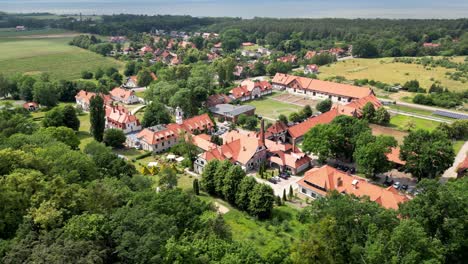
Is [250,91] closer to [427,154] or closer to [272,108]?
[272,108]

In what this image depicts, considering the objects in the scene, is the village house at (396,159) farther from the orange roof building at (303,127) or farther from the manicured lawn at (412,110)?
the manicured lawn at (412,110)

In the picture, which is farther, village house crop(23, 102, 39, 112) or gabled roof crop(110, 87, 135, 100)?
gabled roof crop(110, 87, 135, 100)

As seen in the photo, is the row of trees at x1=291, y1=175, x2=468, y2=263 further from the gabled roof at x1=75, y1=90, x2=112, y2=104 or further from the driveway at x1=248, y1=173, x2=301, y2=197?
the gabled roof at x1=75, y1=90, x2=112, y2=104

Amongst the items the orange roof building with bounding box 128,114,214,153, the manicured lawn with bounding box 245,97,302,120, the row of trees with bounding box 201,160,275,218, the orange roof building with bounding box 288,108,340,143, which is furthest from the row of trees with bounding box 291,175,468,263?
the manicured lawn with bounding box 245,97,302,120

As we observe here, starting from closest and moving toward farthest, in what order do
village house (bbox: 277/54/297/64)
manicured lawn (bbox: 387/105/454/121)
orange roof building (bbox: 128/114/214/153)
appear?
orange roof building (bbox: 128/114/214/153) → manicured lawn (bbox: 387/105/454/121) → village house (bbox: 277/54/297/64)

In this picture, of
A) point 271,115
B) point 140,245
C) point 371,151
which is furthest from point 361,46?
point 140,245

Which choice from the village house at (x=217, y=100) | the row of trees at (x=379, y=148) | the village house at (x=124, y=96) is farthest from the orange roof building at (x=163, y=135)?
the village house at (x=124, y=96)
